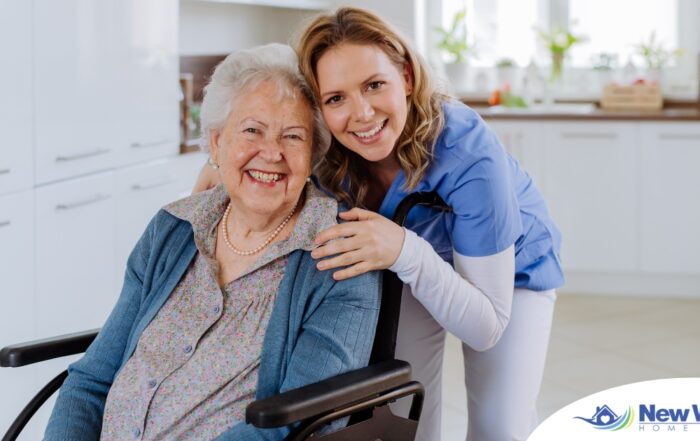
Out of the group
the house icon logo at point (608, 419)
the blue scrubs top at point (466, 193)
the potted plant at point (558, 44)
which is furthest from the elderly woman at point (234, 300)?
the potted plant at point (558, 44)

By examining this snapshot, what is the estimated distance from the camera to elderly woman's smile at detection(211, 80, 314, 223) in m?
1.85

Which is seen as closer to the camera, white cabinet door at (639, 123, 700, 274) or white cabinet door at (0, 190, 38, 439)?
white cabinet door at (0, 190, 38, 439)

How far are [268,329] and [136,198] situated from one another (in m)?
1.66

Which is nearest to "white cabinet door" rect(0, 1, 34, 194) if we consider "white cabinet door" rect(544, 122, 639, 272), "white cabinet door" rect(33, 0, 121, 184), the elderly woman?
"white cabinet door" rect(33, 0, 121, 184)

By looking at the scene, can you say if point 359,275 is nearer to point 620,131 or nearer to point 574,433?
point 574,433

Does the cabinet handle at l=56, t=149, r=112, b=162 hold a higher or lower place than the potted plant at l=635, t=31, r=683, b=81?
lower

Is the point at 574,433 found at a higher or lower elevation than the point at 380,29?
lower

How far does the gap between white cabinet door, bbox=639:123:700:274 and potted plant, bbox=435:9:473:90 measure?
1244 mm

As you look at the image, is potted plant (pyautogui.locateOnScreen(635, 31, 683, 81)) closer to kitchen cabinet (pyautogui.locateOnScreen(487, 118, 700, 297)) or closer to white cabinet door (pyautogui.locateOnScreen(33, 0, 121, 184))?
kitchen cabinet (pyautogui.locateOnScreen(487, 118, 700, 297))

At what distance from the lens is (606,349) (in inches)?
167

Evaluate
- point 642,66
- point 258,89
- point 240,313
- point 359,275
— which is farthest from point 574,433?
point 642,66

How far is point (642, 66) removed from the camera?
5656mm

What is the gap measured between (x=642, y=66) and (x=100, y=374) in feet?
14.7

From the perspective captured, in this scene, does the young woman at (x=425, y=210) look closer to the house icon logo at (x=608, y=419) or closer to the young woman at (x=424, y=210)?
the young woman at (x=424, y=210)
